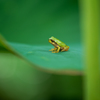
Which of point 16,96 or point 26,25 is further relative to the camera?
point 16,96

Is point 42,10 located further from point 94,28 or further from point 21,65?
point 21,65

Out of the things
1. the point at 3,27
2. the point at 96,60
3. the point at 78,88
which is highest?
the point at 3,27

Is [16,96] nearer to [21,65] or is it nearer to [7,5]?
[21,65]

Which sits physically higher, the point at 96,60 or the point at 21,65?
the point at 21,65

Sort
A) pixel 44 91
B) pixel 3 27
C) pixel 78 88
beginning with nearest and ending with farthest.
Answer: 1. pixel 3 27
2. pixel 78 88
3. pixel 44 91

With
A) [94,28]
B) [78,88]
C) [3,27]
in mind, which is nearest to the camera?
[94,28]

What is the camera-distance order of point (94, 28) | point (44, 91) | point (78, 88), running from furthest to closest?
1. point (44, 91)
2. point (78, 88)
3. point (94, 28)

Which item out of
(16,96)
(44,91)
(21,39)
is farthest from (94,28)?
(16,96)

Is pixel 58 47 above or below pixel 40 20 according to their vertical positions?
below

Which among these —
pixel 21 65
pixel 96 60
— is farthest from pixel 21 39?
pixel 21 65
